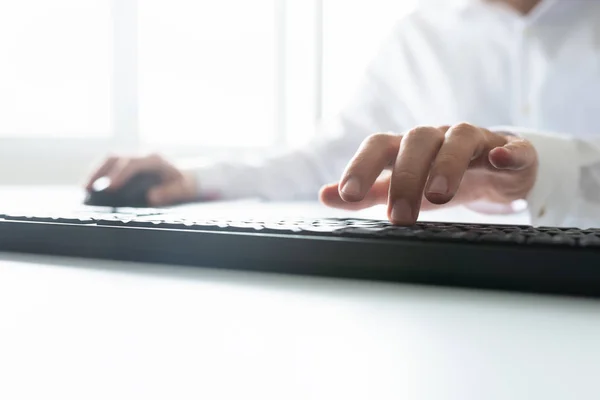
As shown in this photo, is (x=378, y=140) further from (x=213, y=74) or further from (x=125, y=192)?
(x=213, y=74)

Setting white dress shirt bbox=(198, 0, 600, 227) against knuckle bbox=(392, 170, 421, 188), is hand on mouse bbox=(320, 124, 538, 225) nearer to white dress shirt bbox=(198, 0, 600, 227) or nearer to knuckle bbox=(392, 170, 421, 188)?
knuckle bbox=(392, 170, 421, 188)

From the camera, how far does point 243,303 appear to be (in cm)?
27

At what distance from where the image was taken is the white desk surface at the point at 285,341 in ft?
0.55

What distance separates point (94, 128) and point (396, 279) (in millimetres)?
1651

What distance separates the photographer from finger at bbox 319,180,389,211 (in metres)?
0.46

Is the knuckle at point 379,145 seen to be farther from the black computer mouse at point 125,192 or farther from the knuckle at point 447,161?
the black computer mouse at point 125,192

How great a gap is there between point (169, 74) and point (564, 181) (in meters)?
1.53

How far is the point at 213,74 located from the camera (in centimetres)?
202

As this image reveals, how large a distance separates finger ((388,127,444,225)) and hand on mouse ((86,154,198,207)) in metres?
0.46

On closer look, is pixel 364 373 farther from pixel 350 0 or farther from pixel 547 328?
pixel 350 0

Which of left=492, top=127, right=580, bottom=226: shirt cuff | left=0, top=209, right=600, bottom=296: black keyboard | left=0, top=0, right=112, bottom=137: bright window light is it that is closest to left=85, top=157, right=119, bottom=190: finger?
left=0, top=209, right=600, bottom=296: black keyboard

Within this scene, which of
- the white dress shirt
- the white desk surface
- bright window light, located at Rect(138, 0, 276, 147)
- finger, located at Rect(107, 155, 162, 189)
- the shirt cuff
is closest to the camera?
the white desk surface

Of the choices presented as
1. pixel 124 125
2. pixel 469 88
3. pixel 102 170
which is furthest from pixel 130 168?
pixel 124 125

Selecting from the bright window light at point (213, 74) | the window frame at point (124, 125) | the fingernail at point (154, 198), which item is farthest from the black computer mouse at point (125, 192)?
the bright window light at point (213, 74)
